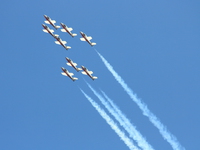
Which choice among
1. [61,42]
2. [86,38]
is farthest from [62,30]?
[86,38]

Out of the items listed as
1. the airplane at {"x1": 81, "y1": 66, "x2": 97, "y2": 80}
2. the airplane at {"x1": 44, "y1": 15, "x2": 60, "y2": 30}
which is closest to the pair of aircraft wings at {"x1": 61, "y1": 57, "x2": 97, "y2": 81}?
the airplane at {"x1": 81, "y1": 66, "x2": 97, "y2": 80}

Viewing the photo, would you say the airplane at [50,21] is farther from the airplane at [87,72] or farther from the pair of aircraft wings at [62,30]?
the airplane at [87,72]

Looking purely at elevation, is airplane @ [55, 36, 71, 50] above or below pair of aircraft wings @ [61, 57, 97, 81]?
above

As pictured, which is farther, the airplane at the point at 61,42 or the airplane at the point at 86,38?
the airplane at the point at 61,42

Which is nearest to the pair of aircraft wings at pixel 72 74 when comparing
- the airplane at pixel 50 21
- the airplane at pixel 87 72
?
the airplane at pixel 87 72

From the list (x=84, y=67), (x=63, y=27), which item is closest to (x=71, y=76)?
(x=84, y=67)

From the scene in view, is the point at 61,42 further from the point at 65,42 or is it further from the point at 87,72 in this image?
the point at 87,72

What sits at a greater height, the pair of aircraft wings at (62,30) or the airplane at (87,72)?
the pair of aircraft wings at (62,30)

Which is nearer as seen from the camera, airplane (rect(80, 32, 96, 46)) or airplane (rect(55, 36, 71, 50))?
airplane (rect(80, 32, 96, 46))

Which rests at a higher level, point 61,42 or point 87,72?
point 61,42

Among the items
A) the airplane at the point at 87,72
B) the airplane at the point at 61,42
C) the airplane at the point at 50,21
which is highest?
the airplane at the point at 50,21

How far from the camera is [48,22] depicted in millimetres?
163250

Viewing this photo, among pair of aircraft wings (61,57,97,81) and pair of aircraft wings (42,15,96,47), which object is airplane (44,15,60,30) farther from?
pair of aircraft wings (61,57,97,81)

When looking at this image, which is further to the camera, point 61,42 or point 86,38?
point 61,42
